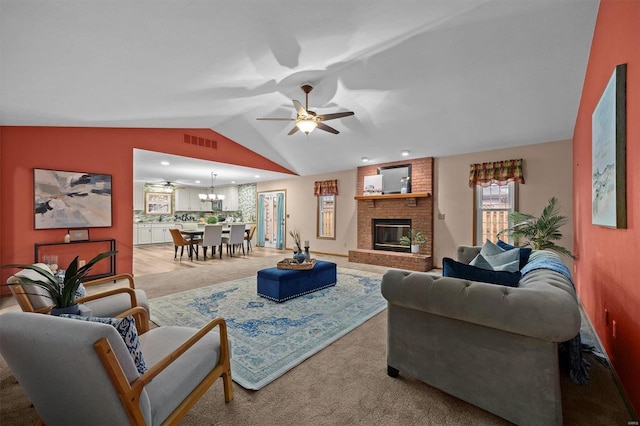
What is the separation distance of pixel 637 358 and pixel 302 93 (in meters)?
4.39

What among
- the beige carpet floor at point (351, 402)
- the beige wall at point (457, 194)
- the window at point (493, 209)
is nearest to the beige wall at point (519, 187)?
the beige wall at point (457, 194)

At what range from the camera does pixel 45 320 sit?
1.07 m

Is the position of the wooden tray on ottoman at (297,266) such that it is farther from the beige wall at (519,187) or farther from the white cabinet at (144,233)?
the white cabinet at (144,233)

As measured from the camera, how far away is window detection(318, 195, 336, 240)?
8086 millimetres

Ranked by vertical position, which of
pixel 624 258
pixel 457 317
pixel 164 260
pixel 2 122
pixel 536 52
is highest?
pixel 536 52

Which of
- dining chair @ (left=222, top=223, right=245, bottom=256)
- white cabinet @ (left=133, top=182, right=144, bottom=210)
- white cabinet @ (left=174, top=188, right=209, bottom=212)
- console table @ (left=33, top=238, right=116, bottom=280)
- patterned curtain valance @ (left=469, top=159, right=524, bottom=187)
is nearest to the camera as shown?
console table @ (left=33, top=238, right=116, bottom=280)

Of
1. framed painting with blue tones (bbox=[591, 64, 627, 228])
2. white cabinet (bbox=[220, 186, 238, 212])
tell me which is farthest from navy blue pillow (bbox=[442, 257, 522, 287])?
white cabinet (bbox=[220, 186, 238, 212])

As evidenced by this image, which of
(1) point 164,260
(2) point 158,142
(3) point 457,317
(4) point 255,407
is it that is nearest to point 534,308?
(3) point 457,317

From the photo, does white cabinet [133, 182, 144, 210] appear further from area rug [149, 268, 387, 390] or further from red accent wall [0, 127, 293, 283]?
area rug [149, 268, 387, 390]

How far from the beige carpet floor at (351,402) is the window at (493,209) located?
348cm

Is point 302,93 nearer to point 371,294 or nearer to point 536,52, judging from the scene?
point 536,52

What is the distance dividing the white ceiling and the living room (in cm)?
34

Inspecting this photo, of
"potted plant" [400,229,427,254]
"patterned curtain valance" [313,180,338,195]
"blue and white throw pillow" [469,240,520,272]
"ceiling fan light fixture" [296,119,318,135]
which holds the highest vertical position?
"ceiling fan light fixture" [296,119,318,135]

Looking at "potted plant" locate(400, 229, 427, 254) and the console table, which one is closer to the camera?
the console table
